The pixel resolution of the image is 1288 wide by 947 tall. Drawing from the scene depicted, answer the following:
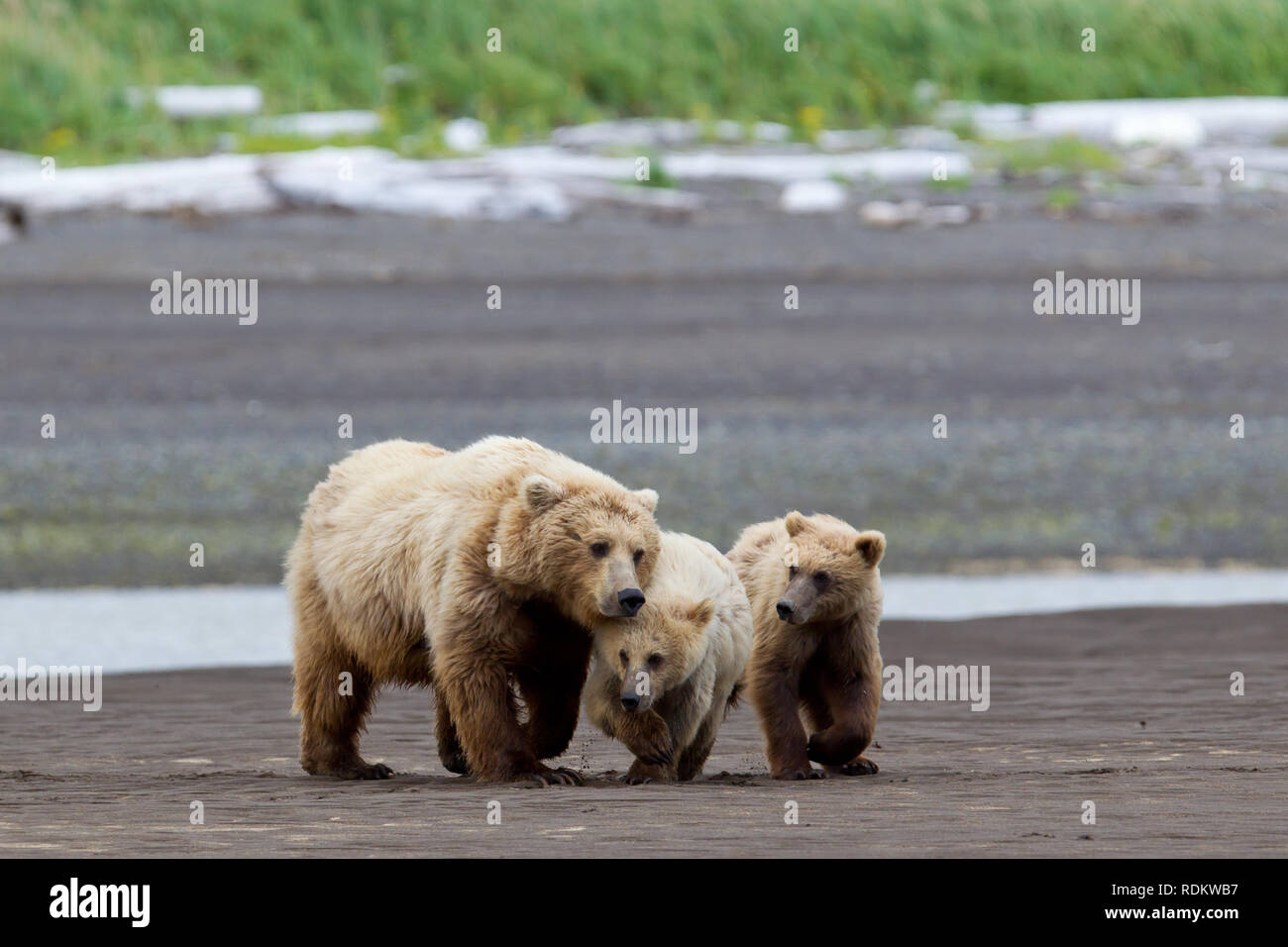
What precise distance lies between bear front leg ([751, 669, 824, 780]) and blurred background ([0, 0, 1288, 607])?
5585mm

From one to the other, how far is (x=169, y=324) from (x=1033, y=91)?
13760 millimetres

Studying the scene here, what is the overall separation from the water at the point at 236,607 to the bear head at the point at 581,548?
369 centimetres

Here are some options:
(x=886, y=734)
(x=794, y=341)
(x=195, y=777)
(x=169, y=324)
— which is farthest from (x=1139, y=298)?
(x=195, y=777)

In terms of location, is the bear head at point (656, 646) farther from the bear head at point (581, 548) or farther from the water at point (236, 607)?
the water at point (236, 607)

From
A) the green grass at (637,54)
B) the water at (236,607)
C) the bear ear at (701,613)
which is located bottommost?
the water at (236,607)

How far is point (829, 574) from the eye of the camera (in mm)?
6840

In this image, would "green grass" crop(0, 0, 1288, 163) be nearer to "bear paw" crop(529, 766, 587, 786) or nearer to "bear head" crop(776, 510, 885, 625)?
"bear head" crop(776, 510, 885, 625)

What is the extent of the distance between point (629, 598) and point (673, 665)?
34 cm

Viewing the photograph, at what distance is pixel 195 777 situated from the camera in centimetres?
683

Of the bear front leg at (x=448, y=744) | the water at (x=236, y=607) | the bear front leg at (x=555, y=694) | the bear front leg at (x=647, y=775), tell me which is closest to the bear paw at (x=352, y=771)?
the bear front leg at (x=448, y=744)

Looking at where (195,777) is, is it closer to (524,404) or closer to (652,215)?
(524,404)

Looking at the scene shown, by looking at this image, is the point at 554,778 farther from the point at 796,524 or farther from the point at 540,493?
the point at 796,524

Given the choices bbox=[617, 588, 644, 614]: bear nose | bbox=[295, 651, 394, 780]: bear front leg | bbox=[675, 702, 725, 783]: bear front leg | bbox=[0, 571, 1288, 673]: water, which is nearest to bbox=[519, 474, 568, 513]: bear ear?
bbox=[617, 588, 644, 614]: bear nose

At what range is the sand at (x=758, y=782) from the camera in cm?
526
